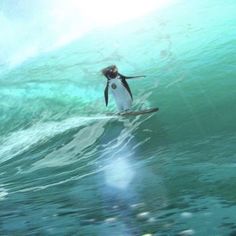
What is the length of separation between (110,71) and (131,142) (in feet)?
9.00

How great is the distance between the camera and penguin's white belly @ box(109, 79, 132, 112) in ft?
55.3

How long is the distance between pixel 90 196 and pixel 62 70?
22.6 m

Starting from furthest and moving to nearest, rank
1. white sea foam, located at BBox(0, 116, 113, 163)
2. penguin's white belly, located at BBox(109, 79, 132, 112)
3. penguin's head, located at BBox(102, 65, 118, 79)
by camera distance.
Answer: white sea foam, located at BBox(0, 116, 113, 163)
penguin's white belly, located at BBox(109, 79, 132, 112)
penguin's head, located at BBox(102, 65, 118, 79)

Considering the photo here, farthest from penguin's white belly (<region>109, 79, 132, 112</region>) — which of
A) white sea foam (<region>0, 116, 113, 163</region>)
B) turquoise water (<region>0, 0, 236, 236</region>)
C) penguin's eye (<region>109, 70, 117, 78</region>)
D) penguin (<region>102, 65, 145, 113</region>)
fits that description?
white sea foam (<region>0, 116, 113, 163</region>)

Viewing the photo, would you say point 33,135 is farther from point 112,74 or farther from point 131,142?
point 131,142

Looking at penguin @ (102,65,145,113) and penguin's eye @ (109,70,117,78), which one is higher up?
penguin's eye @ (109,70,117,78)

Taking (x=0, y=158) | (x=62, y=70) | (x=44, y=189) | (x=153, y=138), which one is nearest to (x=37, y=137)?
(x=0, y=158)

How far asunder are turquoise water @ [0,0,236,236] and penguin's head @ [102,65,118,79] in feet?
5.78

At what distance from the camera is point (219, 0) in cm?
4144

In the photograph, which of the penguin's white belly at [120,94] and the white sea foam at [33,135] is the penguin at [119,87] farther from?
the white sea foam at [33,135]

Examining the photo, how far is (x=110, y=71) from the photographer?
53.6 feet

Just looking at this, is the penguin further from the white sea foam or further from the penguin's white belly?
the white sea foam

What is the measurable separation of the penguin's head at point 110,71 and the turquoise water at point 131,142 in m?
1.76

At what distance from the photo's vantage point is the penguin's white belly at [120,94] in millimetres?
16859
